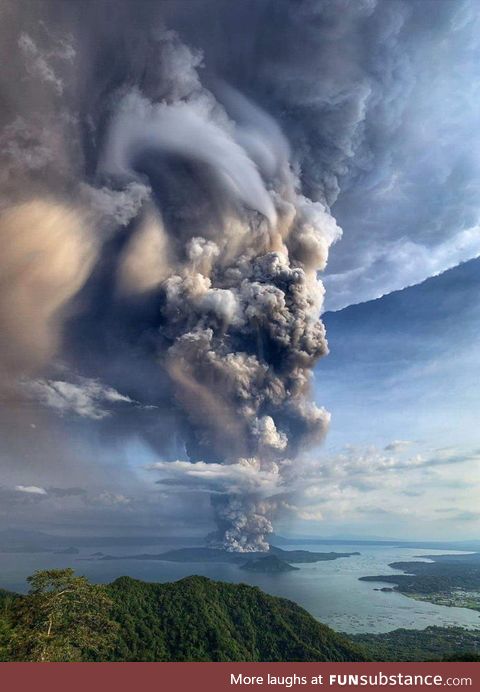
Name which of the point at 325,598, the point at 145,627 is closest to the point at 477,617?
the point at 325,598

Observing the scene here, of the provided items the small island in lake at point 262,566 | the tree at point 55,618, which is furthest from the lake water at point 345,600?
the tree at point 55,618

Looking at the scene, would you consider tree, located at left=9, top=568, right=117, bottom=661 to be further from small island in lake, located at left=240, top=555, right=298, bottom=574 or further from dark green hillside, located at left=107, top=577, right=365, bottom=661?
small island in lake, located at left=240, top=555, right=298, bottom=574

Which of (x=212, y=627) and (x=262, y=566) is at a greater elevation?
(x=212, y=627)

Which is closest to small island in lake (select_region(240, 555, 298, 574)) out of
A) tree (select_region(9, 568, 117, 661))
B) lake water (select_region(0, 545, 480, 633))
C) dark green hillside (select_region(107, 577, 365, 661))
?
lake water (select_region(0, 545, 480, 633))

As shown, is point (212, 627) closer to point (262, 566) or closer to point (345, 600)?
point (345, 600)

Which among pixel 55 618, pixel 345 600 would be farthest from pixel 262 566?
pixel 55 618
